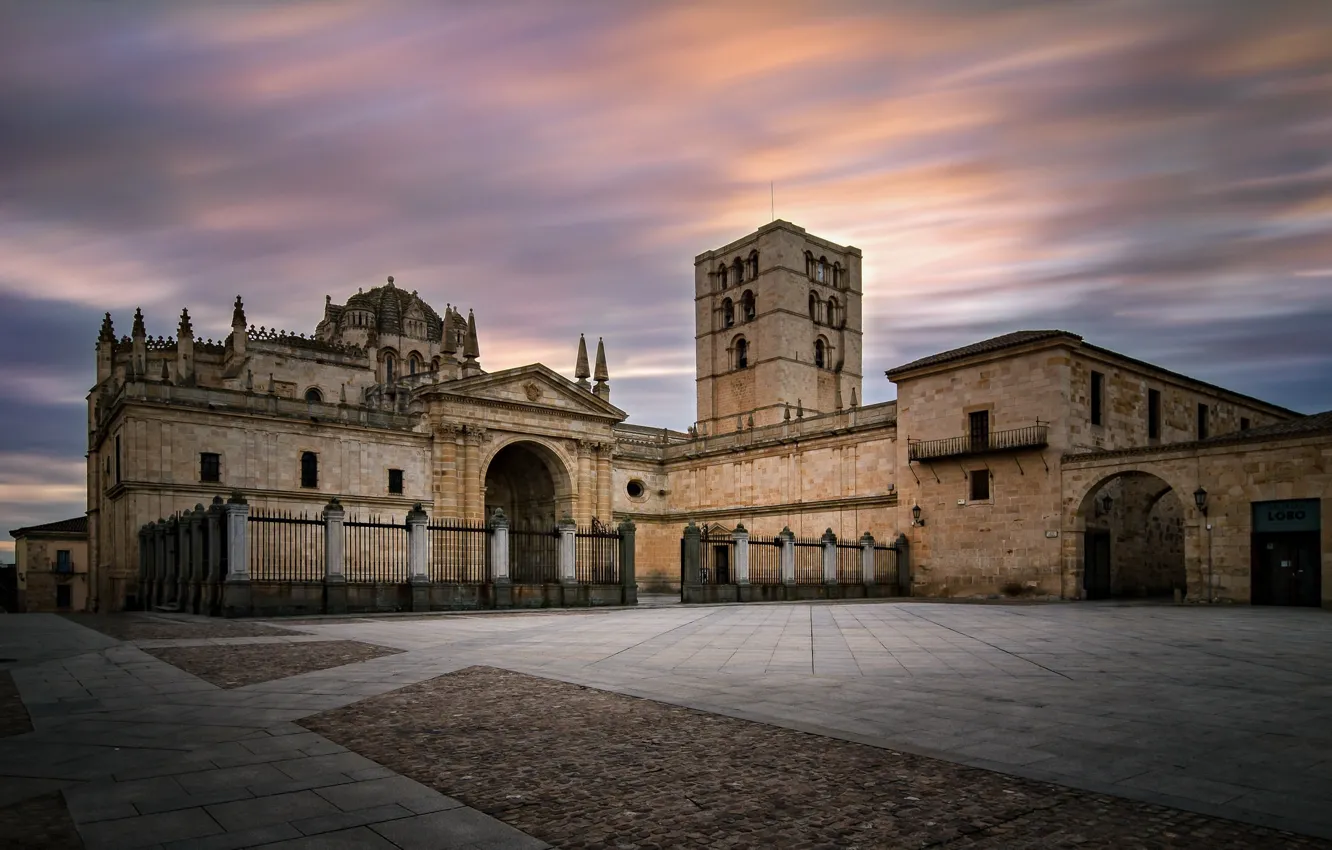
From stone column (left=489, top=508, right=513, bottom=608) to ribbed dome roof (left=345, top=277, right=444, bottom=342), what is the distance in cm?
3323

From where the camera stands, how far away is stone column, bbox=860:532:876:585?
111ft

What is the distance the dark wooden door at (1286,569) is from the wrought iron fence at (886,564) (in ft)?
40.4

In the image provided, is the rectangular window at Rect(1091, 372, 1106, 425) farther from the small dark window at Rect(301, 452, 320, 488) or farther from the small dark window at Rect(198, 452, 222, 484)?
the small dark window at Rect(198, 452, 222, 484)

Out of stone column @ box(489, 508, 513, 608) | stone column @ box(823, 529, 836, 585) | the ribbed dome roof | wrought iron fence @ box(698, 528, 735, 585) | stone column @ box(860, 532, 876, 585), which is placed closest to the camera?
stone column @ box(489, 508, 513, 608)

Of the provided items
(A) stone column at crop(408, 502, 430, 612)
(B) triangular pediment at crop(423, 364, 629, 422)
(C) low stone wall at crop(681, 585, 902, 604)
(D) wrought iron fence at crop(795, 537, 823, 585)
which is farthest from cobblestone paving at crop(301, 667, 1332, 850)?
(B) triangular pediment at crop(423, 364, 629, 422)

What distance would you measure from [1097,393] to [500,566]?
21482 mm

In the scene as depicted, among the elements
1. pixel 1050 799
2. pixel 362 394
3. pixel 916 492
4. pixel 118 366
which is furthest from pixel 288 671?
pixel 118 366

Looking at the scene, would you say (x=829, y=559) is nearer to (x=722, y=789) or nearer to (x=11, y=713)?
(x=11, y=713)

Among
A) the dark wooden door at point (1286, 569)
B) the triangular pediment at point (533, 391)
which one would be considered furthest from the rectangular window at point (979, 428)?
the triangular pediment at point (533, 391)

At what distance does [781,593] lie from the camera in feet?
103

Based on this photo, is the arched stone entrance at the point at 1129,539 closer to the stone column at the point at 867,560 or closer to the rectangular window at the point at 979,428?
the rectangular window at the point at 979,428

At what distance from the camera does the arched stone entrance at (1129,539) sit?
98.7ft

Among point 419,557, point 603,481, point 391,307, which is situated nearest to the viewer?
point 419,557

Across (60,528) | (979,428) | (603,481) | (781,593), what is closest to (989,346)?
Answer: (979,428)
